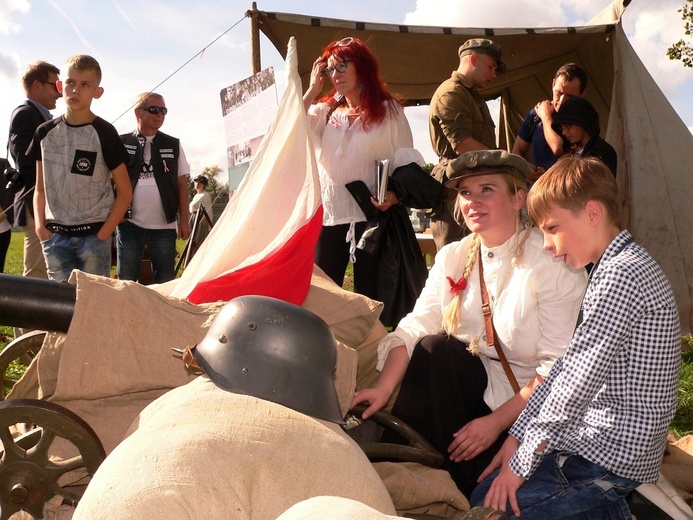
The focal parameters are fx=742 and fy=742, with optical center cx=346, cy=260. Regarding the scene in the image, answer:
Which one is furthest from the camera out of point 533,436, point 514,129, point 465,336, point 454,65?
point 514,129

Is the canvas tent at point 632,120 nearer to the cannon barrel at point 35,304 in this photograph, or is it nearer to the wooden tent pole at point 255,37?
the wooden tent pole at point 255,37

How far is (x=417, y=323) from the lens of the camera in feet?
9.23

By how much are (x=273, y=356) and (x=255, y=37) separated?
437cm

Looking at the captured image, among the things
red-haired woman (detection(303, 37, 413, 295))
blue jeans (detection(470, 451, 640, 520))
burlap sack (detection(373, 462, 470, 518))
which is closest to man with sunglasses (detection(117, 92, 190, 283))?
red-haired woman (detection(303, 37, 413, 295))

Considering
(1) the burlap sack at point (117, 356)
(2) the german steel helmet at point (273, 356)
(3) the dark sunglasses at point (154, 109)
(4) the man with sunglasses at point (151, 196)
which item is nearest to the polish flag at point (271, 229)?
(1) the burlap sack at point (117, 356)

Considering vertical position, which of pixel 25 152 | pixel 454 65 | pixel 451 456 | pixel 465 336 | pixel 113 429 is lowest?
pixel 451 456

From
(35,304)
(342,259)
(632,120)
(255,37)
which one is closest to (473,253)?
(342,259)

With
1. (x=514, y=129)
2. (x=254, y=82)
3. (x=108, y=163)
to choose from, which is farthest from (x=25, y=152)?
Answer: (x=514, y=129)

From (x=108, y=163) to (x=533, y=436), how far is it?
9.61 feet

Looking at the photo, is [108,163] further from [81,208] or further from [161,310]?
[161,310]

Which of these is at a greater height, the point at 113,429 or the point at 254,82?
the point at 254,82

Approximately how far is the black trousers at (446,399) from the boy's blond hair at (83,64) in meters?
2.52

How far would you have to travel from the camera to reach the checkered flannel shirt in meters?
2.04

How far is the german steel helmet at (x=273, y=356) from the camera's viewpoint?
169cm
